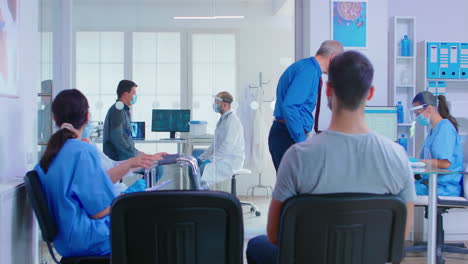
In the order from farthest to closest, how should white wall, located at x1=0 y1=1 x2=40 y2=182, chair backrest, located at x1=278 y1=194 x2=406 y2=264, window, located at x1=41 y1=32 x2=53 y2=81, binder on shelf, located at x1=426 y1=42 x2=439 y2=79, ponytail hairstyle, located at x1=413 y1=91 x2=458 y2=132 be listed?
binder on shelf, located at x1=426 y1=42 x2=439 y2=79, window, located at x1=41 y1=32 x2=53 y2=81, ponytail hairstyle, located at x1=413 y1=91 x2=458 y2=132, white wall, located at x1=0 y1=1 x2=40 y2=182, chair backrest, located at x1=278 y1=194 x2=406 y2=264

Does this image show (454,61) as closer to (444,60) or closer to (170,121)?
(444,60)

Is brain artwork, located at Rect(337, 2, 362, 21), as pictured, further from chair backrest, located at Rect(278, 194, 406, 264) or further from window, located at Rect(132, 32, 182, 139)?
chair backrest, located at Rect(278, 194, 406, 264)

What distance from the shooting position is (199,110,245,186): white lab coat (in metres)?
4.61

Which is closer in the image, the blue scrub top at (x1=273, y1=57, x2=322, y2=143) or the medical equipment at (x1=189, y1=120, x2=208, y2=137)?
the blue scrub top at (x1=273, y1=57, x2=322, y2=143)

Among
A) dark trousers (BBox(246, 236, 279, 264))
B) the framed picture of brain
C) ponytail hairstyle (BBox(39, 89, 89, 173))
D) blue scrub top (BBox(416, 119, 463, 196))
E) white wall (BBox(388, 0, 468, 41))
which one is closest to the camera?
dark trousers (BBox(246, 236, 279, 264))

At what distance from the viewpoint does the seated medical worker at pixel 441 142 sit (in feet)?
12.3

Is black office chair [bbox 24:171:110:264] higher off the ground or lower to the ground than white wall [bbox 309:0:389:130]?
lower

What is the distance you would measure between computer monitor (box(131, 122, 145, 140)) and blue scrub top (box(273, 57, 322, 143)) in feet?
5.49

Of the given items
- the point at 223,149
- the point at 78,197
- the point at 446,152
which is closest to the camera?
the point at 78,197

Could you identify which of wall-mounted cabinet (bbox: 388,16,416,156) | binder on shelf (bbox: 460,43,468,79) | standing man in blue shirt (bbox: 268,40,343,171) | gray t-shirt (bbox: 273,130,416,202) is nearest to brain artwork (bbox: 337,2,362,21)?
wall-mounted cabinet (bbox: 388,16,416,156)

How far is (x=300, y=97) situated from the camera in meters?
3.21

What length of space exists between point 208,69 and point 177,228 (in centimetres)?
320

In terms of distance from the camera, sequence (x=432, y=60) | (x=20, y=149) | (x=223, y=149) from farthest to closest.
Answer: (x=432, y=60) → (x=223, y=149) → (x=20, y=149)

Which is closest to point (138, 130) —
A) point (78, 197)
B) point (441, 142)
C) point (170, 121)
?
point (170, 121)
